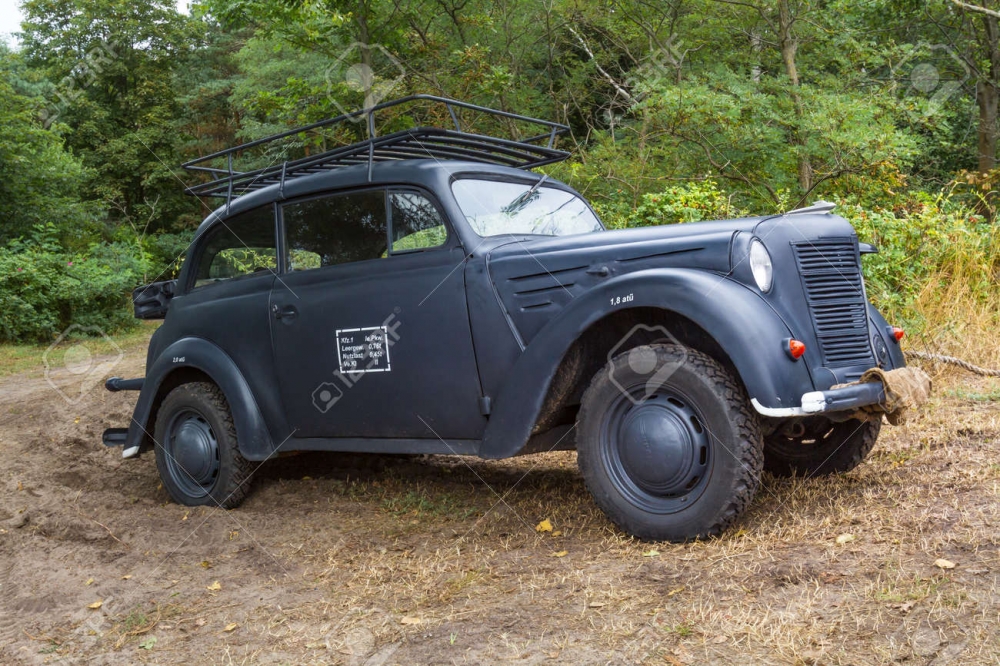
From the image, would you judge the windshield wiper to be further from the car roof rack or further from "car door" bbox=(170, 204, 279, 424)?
"car door" bbox=(170, 204, 279, 424)

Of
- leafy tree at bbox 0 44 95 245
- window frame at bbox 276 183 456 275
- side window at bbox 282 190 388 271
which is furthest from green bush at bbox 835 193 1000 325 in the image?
leafy tree at bbox 0 44 95 245

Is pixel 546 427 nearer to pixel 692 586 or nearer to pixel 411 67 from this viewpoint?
pixel 692 586

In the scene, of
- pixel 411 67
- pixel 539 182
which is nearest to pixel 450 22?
pixel 411 67

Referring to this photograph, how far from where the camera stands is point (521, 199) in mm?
5113

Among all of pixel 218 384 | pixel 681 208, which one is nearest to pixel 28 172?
pixel 681 208

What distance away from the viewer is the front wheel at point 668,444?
12.0 ft

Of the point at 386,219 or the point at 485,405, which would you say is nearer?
the point at 485,405

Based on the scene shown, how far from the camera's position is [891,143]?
10102 millimetres

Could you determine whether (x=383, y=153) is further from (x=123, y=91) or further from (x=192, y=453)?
(x=123, y=91)

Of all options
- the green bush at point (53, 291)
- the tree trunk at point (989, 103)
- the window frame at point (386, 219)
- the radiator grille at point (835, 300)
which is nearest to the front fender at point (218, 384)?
the window frame at point (386, 219)

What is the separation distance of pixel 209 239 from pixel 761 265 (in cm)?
362

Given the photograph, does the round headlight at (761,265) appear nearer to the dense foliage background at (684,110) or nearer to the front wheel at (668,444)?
the front wheel at (668,444)

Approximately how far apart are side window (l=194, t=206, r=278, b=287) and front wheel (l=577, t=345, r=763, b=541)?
2419 millimetres

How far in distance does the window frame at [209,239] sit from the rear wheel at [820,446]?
301cm
